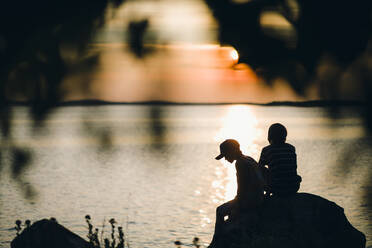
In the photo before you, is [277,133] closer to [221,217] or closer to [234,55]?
[221,217]

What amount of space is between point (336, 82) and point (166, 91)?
0.43m

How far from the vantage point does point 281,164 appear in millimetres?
6574

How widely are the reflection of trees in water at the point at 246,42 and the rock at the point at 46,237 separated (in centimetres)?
688

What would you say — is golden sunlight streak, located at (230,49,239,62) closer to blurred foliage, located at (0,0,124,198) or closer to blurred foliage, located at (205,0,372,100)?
blurred foliage, located at (205,0,372,100)

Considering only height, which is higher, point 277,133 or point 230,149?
point 277,133

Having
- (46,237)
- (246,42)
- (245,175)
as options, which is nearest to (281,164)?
(245,175)

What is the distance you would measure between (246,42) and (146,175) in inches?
1411

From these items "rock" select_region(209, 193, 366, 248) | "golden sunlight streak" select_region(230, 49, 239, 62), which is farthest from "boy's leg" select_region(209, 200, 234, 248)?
"golden sunlight streak" select_region(230, 49, 239, 62)

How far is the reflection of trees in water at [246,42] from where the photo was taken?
156 centimetres

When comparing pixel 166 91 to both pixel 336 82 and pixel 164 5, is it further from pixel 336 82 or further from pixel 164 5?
pixel 336 82

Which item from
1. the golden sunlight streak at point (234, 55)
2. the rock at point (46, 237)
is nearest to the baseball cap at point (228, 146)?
the rock at point (46, 237)

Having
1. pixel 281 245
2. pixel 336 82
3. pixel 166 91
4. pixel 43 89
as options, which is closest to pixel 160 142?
pixel 166 91

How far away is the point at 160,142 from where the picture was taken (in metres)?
1.77

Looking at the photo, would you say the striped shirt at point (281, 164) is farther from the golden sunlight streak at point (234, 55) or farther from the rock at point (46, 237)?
the golden sunlight streak at point (234, 55)
